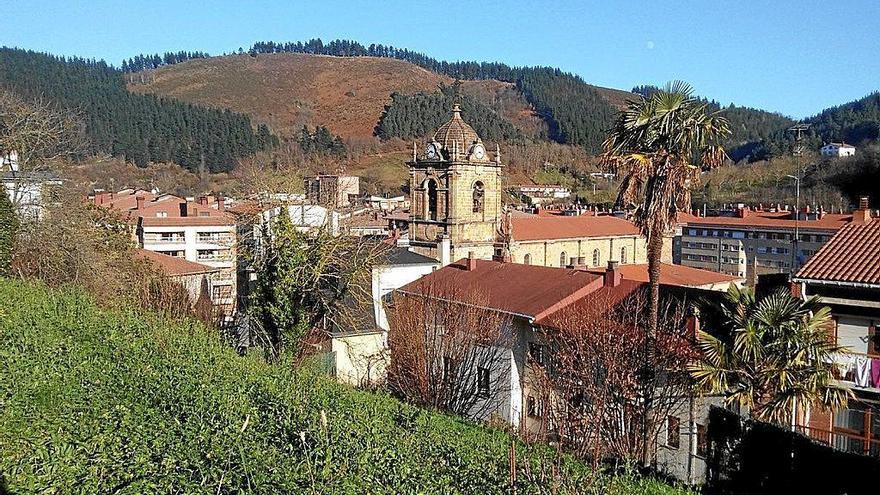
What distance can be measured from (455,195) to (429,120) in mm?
146260

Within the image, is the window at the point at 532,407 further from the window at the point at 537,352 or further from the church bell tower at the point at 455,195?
the church bell tower at the point at 455,195

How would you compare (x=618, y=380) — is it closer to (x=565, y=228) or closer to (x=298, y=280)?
(x=298, y=280)

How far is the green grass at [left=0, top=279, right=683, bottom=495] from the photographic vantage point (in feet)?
27.2

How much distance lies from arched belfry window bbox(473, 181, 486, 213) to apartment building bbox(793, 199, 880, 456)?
28.3 metres

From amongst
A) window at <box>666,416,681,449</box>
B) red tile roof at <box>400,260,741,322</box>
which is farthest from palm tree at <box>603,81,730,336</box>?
red tile roof at <box>400,260,741,322</box>

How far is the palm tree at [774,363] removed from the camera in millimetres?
14148

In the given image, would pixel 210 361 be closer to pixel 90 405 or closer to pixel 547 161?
pixel 90 405

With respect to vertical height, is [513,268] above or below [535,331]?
above

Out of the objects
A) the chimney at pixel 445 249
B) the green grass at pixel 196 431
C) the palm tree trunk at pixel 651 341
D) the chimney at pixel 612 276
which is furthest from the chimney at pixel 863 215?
the chimney at pixel 445 249

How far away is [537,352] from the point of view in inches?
899

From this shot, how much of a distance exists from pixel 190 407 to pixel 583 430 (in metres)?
10.2

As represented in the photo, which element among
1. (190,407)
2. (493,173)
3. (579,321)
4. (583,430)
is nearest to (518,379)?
(579,321)

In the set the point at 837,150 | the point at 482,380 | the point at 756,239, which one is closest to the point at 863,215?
the point at 482,380

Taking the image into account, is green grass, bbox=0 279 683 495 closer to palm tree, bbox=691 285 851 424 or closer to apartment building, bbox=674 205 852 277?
palm tree, bbox=691 285 851 424
